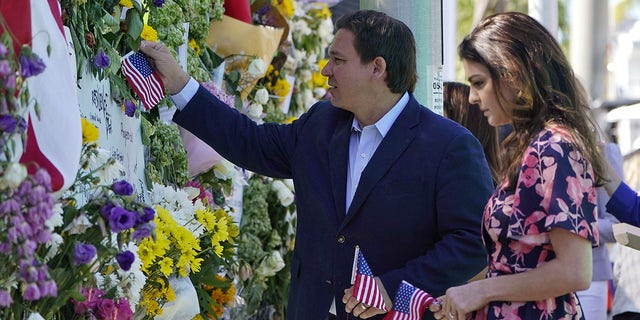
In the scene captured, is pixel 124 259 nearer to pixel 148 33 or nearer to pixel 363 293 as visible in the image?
pixel 363 293

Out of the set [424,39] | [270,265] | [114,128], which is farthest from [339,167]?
[270,265]

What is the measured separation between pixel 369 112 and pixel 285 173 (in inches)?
17.4

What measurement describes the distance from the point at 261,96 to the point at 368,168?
149cm

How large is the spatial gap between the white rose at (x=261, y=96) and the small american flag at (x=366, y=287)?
5.84ft

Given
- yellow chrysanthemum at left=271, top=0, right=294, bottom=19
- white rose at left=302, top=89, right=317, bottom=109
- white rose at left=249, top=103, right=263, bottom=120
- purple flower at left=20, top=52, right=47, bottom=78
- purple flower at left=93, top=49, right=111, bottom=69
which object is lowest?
white rose at left=302, top=89, right=317, bottom=109

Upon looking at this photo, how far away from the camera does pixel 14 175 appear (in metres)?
2.24

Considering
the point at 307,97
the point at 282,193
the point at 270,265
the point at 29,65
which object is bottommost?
the point at 270,265

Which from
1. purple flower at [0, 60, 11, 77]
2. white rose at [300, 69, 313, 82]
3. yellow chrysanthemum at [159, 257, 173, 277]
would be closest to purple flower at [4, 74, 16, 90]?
purple flower at [0, 60, 11, 77]

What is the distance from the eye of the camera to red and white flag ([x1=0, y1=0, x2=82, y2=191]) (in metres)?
2.54

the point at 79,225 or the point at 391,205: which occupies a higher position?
the point at 79,225

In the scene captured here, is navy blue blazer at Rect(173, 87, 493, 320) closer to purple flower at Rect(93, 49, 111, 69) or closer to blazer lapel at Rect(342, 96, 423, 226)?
blazer lapel at Rect(342, 96, 423, 226)

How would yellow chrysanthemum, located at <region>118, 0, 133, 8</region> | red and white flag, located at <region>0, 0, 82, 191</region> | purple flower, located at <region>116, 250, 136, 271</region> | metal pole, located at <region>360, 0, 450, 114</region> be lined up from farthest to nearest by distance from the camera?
metal pole, located at <region>360, 0, 450, 114</region>, yellow chrysanthemum, located at <region>118, 0, 133, 8</region>, purple flower, located at <region>116, 250, 136, 271</region>, red and white flag, located at <region>0, 0, 82, 191</region>

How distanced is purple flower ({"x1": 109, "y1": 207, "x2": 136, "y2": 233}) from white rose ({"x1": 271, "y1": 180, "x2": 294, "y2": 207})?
2.99 meters

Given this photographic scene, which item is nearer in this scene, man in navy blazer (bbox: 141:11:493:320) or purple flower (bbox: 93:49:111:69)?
purple flower (bbox: 93:49:111:69)
